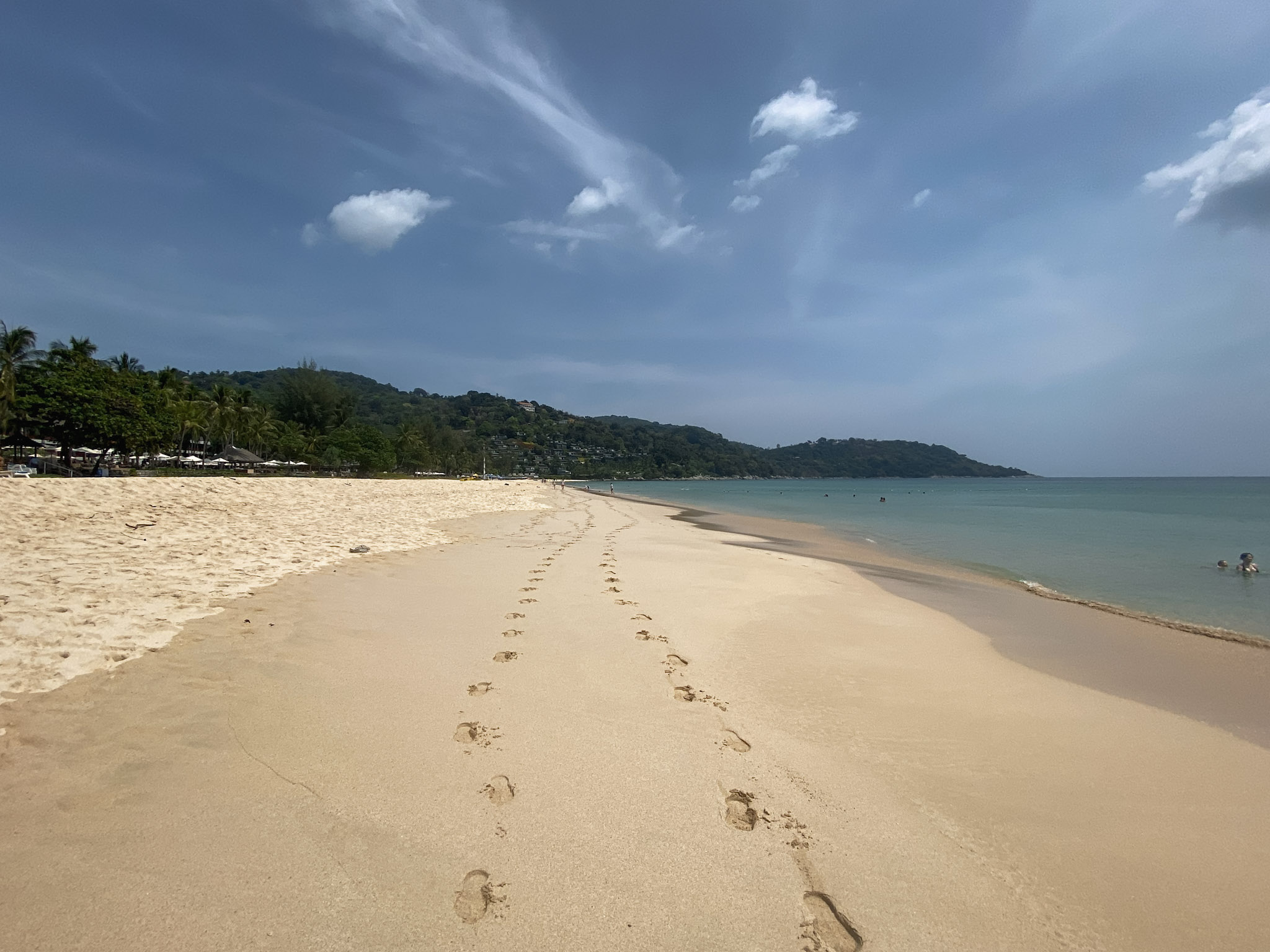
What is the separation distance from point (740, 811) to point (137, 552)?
9.40 meters

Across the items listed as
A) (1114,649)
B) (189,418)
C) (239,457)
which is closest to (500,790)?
(1114,649)

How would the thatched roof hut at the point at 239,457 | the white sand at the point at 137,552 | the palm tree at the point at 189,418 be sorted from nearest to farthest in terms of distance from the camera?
the white sand at the point at 137,552 < the palm tree at the point at 189,418 < the thatched roof hut at the point at 239,457

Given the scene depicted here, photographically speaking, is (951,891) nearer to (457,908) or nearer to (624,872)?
(624,872)

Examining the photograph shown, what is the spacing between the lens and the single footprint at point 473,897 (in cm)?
226

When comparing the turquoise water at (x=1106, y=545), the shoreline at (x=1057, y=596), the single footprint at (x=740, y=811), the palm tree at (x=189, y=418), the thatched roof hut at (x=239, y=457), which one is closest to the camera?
the single footprint at (x=740, y=811)

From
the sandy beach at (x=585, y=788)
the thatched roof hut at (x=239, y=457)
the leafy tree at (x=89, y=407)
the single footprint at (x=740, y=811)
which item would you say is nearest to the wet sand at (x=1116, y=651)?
the sandy beach at (x=585, y=788)

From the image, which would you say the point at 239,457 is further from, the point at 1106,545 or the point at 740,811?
the point at 1106,545

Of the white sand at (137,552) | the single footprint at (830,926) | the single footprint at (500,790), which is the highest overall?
the white sand at (137,552)

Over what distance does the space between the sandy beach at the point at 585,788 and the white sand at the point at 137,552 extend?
8 centimetres

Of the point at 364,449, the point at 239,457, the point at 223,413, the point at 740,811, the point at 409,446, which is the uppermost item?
the point at 223,413

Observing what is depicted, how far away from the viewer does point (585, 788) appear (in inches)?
127

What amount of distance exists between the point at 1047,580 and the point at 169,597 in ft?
54.2

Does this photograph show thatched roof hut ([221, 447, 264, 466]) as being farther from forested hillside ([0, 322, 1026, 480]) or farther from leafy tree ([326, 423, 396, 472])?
leafy tree ([326, 423, 396, 472])

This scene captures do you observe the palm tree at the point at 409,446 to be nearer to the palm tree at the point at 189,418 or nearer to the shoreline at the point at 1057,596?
the palm tree at the point at 189,418
